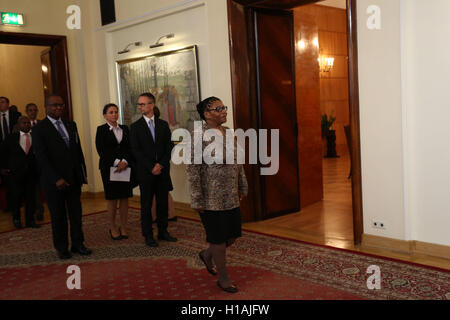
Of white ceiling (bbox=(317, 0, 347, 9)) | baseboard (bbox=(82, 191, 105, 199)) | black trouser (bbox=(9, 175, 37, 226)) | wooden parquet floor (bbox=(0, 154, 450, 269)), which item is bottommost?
wooden parquet floor (bbox=(0, 154, 450, 269))

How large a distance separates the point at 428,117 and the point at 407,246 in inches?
48.6

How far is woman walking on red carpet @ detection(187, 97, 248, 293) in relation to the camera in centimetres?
348

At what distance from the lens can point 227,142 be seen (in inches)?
139

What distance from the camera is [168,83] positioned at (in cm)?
693

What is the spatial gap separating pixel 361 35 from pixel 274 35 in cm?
183

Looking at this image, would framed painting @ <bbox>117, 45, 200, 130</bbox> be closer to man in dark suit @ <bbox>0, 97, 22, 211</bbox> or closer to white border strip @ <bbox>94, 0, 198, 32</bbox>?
white border strip @ <bbox>94, 0, 198, 32</bbox>

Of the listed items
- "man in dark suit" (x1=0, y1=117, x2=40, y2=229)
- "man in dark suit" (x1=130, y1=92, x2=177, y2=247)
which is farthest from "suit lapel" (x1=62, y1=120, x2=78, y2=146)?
"man in dark suit" (x1=0, y1=117, x2=40, y2=229)

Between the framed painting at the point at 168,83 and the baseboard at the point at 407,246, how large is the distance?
9.83ft

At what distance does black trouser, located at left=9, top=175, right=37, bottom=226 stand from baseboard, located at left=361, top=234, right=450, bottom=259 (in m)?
4.48

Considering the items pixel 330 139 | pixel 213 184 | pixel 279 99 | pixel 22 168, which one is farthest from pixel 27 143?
pixel 330 139

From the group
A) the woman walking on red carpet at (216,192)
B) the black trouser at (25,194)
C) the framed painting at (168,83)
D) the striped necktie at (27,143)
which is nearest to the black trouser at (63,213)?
the black trouser at (25,194)

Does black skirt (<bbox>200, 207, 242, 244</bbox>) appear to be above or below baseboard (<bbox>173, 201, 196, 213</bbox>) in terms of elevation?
above
